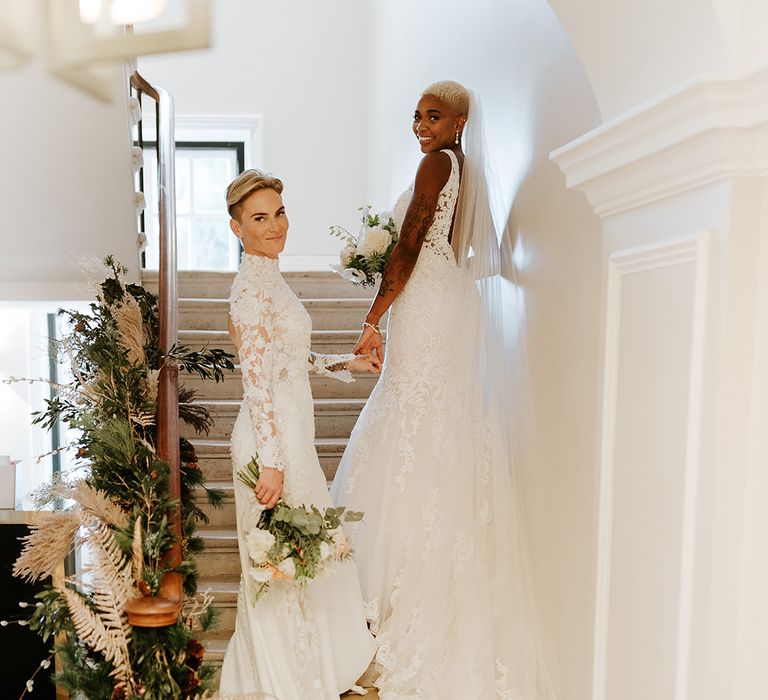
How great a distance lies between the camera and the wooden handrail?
1.83 metres

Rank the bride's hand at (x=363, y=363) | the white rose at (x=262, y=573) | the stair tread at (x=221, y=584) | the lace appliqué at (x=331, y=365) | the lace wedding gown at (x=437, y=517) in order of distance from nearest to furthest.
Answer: the white rose at (x=262, y=573)
the lace wedding gown at (x=437, y=517)
the lace appliqué at (x=331, y=365)
the bride's hand at (x=363, y=363)
the stair tread at (x=221, y=584)

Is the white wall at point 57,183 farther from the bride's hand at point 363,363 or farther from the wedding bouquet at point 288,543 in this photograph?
the wedding bouquet at point 288,543

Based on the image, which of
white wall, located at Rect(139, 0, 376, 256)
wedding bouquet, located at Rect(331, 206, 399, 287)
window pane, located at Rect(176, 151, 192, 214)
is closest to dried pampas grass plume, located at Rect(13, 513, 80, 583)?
wedding bouquet, located at Rect(331, 206, 399, 287)

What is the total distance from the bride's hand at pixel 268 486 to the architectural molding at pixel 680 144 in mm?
1319

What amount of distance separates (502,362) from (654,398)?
1.27 metres

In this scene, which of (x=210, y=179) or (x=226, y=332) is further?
(x=210, y=179)

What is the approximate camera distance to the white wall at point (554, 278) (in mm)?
2621

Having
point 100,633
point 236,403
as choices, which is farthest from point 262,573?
point 236,403

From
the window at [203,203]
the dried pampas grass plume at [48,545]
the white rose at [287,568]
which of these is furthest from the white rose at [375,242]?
the window at [203,203]

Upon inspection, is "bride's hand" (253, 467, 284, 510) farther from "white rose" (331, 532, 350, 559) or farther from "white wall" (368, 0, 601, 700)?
"white wall" (368, 0, 601, 700)

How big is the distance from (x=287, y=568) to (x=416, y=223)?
4.64ft

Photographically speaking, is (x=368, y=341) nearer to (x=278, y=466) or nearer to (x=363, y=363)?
(x=363, y=363)

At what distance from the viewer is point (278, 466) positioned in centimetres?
266

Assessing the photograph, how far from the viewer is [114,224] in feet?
15.2
